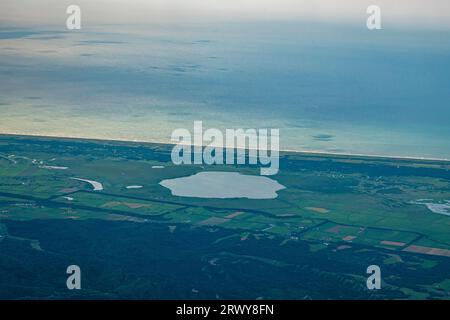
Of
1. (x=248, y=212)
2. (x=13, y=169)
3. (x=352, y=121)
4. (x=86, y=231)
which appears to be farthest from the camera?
(x=352, y=121)

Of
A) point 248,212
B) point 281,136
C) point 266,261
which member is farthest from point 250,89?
point 266,261

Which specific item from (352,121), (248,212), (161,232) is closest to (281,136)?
(352,121)

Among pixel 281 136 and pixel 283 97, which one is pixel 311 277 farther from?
pixel 283 97

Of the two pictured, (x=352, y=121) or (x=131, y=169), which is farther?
(x=352, y=121)

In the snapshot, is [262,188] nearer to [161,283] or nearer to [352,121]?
[161,283]

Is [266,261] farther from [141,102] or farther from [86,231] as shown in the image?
[141,102]

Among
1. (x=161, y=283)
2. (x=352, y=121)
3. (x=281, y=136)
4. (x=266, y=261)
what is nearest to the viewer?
(x=161, y=283)

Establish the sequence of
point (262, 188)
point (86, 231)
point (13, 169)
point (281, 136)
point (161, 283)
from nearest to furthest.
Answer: point (161, 283) < point (86, 231) < point (262, 188) < point (13, 169) < point (281, 136)

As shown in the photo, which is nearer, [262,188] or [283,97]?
[262,188]

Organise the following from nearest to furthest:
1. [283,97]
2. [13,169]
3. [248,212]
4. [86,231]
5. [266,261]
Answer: [266,261], [86,231], [248,212], [13,169], [283,97]
